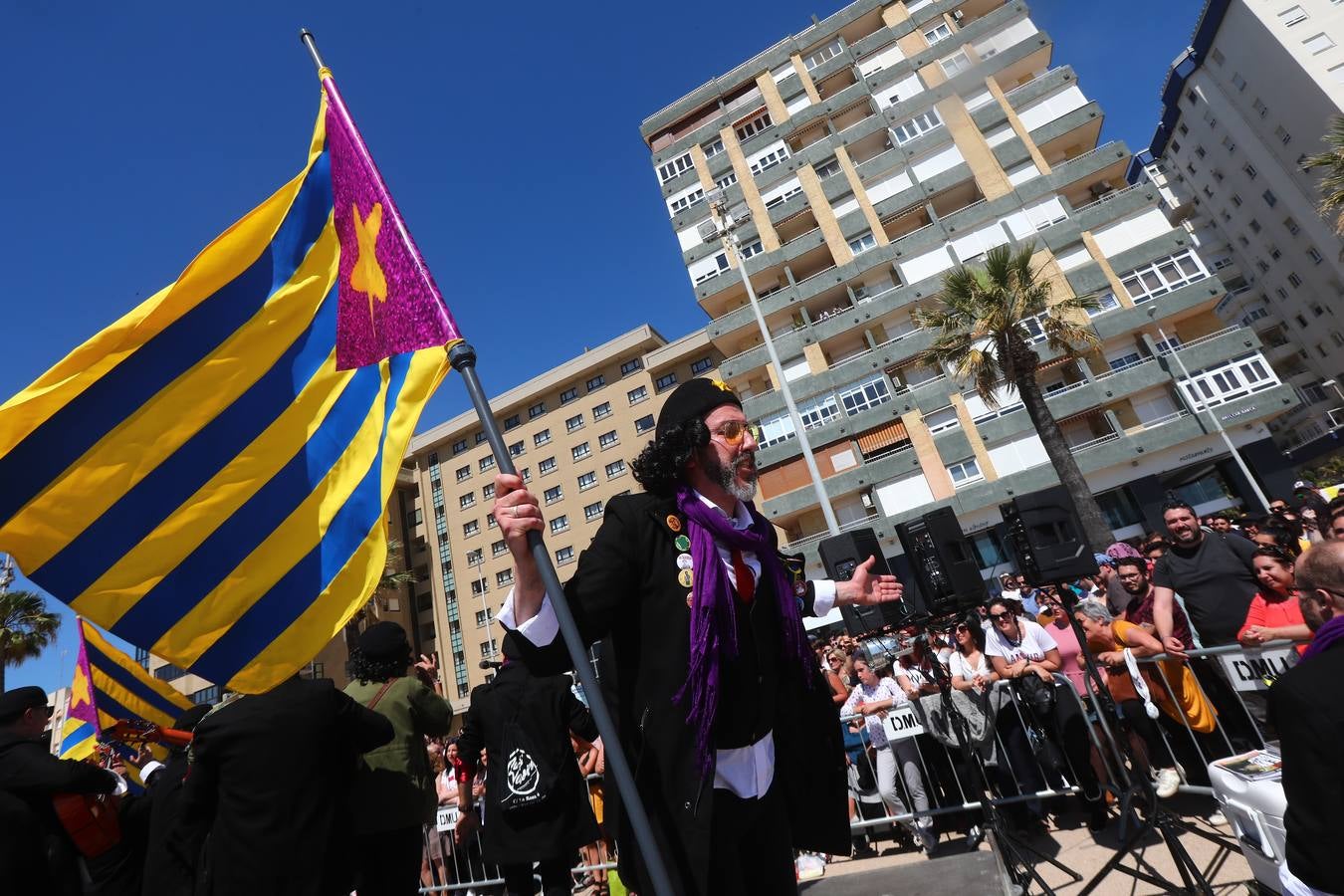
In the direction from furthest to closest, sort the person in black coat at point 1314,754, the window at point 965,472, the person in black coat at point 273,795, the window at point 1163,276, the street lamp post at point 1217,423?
1. the window at point 965,472
2. the window at point 1163,276
3. the street lamp post at point 1217,423
4. the person in black coat at point 273,795
5. the person in black coat at point 1314,754

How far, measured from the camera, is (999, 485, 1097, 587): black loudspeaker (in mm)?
5105

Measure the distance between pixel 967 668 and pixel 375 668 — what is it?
515 centimetres

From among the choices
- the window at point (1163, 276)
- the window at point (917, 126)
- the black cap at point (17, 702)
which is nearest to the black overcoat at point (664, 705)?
the black cap at point (17, 702)

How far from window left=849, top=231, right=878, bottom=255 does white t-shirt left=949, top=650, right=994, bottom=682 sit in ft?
93.2

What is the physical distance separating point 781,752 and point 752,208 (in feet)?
117

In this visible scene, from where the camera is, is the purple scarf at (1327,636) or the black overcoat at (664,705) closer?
the black overcoat at (664,705)

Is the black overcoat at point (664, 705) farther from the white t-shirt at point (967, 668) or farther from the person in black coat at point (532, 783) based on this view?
the white t-shirt at point (967, 668)

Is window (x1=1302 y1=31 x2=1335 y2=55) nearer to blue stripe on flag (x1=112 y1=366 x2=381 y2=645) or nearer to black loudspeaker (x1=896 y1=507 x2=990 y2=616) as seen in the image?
black loudspeaker (x1=896 y1=507 x2=990 y2=616)

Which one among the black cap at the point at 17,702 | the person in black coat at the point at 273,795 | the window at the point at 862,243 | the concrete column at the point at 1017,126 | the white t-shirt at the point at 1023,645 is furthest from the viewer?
the window at the point at 862,243

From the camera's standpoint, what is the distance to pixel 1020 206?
28828 millimetres

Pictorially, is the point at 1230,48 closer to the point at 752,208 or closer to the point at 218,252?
the point at 752,208

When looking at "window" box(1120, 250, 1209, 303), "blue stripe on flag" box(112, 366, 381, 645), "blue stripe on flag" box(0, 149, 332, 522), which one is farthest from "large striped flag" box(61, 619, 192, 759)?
"window" box(1120, 250, 1209, 303)

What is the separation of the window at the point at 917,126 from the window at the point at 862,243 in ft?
15.4

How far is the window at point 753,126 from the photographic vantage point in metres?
36.9
